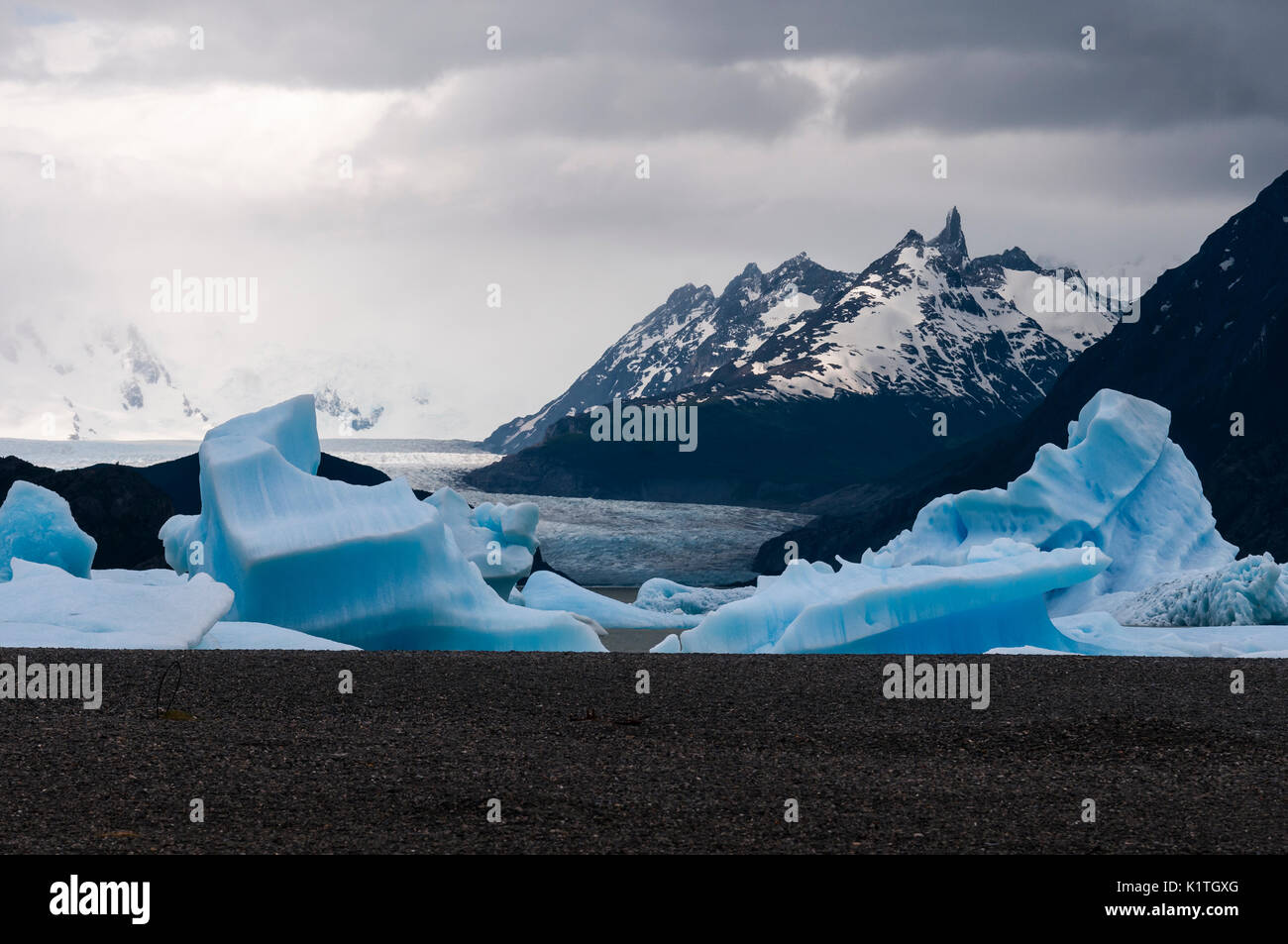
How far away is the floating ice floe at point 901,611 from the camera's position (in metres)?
17.1

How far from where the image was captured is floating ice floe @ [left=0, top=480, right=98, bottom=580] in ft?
76.6

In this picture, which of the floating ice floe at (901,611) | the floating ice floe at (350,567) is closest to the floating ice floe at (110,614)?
the floating ice floe at (350,567)

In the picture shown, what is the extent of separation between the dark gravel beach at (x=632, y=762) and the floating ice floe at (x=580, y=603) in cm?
1592

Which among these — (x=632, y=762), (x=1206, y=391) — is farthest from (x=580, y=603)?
(x=1206, y=391)

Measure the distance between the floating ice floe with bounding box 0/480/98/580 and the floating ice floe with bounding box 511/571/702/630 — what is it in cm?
934

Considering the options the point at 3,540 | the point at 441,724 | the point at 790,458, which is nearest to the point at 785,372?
the point at 790,458

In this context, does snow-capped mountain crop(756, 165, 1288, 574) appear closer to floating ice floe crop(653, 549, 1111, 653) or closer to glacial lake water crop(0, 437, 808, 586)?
glacial lake water crop(0, 437, 808, 586)

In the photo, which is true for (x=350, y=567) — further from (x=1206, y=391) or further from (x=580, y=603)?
(x=1206, y=391)

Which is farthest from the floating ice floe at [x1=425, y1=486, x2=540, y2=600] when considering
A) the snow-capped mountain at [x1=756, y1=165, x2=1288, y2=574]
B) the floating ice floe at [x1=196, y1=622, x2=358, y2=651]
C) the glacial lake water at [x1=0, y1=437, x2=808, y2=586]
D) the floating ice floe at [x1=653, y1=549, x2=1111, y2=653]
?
the snow-capped mountain at [x1=756, y1=165, x2=1288, y2=574]

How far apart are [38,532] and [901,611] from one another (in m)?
14.5

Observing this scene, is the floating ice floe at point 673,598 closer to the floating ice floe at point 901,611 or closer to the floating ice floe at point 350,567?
the floating ice floe at point 901,611

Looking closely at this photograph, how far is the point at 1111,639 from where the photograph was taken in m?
18.9
